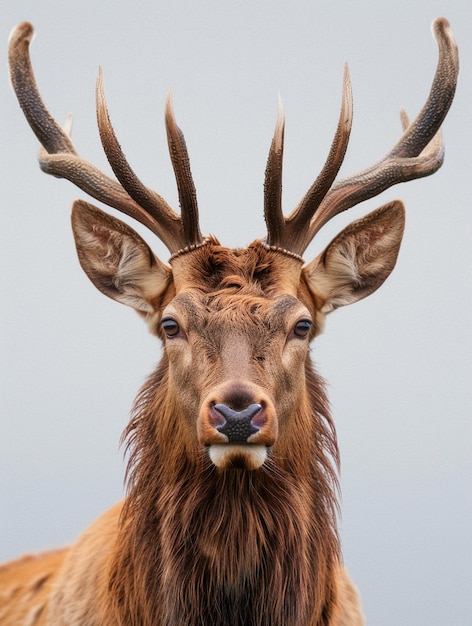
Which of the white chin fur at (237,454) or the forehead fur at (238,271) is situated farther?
the forehead fur at (238,271)

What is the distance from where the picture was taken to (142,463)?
26.5 ft

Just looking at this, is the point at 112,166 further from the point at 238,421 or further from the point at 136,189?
the point at 238,421

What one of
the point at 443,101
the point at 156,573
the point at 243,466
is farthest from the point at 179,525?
the point at 443,101

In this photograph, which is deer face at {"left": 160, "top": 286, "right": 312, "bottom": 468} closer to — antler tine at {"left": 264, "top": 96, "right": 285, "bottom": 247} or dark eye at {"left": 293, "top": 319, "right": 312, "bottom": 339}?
dark eye at {"left": 293, "top": 319, "right": 312, "bottom": 339}

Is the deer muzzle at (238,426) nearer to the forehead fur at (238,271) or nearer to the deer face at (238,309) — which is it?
the deer face at (238,309)

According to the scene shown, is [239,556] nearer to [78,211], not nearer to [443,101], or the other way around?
[78,211]

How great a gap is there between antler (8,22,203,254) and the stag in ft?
0.04

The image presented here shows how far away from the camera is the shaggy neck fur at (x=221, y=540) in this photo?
7422 mm

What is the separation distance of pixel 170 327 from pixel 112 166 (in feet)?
4.83

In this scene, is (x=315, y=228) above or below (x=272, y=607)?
above

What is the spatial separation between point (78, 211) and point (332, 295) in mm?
2086

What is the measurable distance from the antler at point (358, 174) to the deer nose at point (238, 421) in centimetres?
196

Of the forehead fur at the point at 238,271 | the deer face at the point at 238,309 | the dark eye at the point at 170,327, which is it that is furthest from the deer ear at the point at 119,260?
the dark eye at the point at 170,327

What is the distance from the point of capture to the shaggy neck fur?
7422mm
